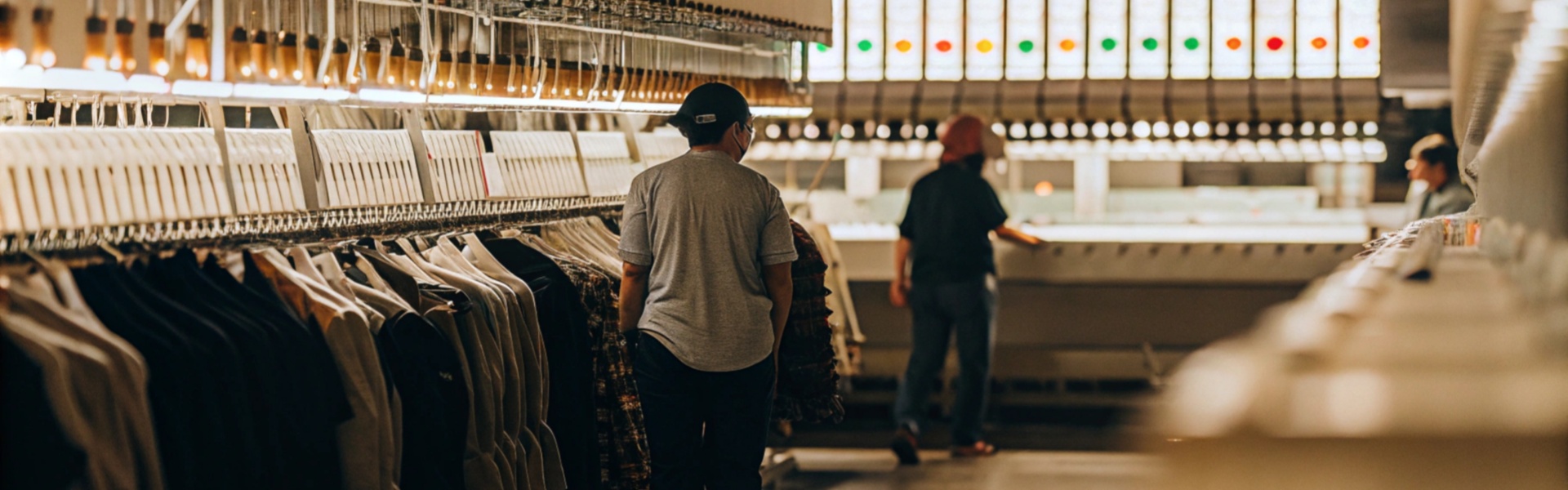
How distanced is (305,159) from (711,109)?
3.38 feet

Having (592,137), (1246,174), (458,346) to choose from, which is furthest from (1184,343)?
(458,346)

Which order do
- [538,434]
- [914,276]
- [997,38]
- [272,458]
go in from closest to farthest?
1. [272,458]
2. [538,434]
3. [914,276]
4. [997,38]

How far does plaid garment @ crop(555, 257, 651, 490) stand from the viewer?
417cm

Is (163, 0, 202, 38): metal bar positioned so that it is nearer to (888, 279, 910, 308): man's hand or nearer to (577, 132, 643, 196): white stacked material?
(577, 132, 643, 196): white stacked material

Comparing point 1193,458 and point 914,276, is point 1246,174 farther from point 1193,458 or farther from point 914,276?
point 1193,458

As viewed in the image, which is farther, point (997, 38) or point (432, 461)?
point (997, 38)

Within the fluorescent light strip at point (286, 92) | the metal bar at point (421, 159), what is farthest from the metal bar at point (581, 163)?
the fluorescent light strip at point (286, 92)

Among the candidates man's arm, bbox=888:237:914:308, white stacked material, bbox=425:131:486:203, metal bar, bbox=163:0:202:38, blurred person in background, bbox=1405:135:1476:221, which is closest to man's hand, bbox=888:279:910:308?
man's arm, bbox=888:237:914:308

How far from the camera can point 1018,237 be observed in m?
7.31

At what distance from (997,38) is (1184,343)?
2096 millimetres

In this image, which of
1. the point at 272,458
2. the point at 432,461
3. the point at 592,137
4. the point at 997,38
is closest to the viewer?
the point at 272,458

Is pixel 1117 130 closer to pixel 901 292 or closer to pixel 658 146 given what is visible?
pixel 901 292

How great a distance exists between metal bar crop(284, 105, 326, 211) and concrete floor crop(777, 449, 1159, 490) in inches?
120

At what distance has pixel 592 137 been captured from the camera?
18.0 feet
